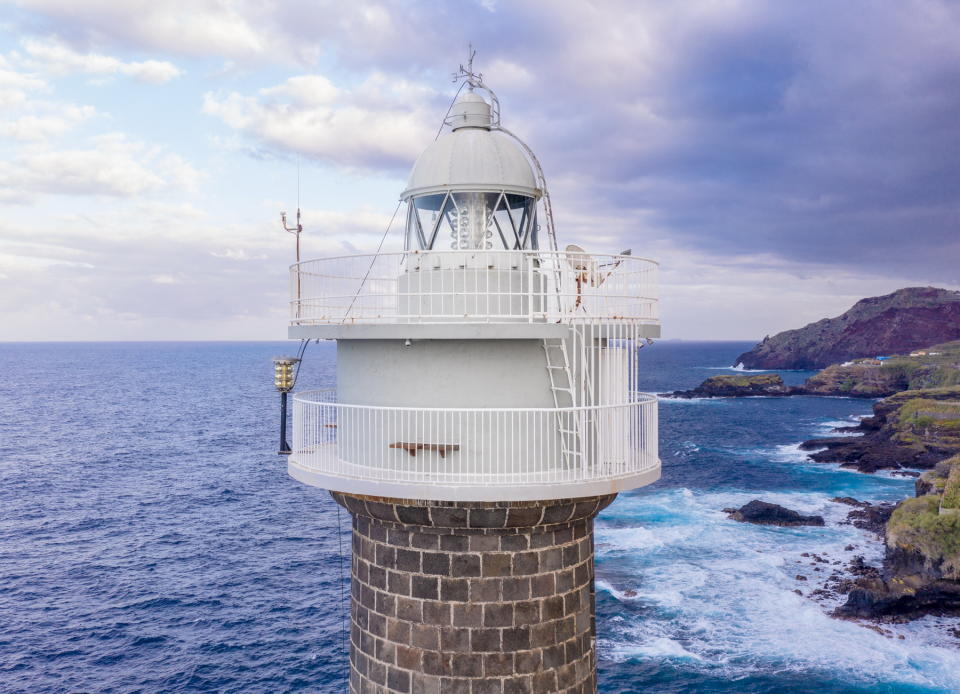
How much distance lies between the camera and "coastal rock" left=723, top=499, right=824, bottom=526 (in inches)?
1810

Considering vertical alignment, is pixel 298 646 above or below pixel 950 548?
below

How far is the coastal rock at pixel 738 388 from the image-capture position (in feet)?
388

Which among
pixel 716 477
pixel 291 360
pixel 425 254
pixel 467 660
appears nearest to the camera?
pixel 467 660

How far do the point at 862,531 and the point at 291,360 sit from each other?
42.5m

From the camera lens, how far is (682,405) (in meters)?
106

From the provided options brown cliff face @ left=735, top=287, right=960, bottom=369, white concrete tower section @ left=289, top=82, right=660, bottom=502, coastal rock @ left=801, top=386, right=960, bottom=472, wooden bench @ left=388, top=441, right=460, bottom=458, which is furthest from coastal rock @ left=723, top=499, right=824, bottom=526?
brown cliff face @ left=735, top=287, right=960, bottom=369

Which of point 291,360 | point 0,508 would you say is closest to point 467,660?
point 291,360

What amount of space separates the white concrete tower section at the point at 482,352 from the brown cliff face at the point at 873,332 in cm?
17374

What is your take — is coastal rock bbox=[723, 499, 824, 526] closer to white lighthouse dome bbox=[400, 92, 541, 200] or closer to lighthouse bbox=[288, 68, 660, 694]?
lighthouse bbox=[288, 68, 660, 694]

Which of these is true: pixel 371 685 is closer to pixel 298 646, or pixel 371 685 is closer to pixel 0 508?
pixel 298 646

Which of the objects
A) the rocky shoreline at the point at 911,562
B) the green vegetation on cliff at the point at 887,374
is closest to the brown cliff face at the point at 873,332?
the green vegetation on cliff at the point at 887,374

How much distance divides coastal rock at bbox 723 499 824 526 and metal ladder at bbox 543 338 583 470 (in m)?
42.0

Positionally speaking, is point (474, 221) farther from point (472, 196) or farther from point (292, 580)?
point (292, 580)

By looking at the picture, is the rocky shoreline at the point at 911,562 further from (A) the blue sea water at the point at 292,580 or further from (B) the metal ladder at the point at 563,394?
(B) the metal ladder at the point at 563,394
